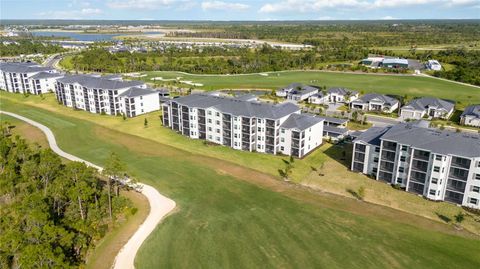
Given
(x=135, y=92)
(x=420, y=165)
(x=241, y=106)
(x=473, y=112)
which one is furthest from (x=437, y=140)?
(x=135, y=92)

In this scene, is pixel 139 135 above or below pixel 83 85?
below

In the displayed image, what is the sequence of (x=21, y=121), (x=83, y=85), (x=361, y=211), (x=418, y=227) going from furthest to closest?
(x=83, y=85) < (x=21, y=121) < (x=361, y=211) < (x=418, y=227)

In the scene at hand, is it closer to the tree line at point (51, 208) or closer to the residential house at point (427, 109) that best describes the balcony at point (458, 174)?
the tree line at point (51, 208)

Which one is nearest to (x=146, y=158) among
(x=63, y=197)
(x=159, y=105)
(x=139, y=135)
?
(x=139, y=135)

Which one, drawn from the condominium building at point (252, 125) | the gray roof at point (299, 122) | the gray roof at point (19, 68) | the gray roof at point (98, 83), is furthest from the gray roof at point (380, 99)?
the gray roof at point (19, 68)

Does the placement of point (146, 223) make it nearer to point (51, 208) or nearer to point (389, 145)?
point (51, 208)

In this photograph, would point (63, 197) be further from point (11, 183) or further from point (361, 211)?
point (361, 211)
